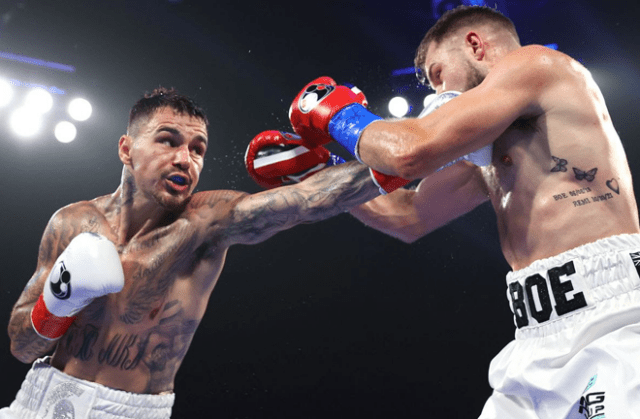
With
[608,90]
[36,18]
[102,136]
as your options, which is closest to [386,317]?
[608,90]

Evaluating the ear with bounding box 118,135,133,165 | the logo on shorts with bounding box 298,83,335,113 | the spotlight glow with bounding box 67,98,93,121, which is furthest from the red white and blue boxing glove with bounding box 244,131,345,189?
the spotlight glow with bounding box 67,98,93,121

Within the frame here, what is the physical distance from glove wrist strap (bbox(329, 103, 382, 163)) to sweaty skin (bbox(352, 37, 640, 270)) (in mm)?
28

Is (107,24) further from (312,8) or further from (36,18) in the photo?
(312,8)

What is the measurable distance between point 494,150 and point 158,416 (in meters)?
1.45

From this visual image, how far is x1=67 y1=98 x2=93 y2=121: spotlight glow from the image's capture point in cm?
405

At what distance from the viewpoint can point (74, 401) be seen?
1834 millimetres

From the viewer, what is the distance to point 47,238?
86.0 inches

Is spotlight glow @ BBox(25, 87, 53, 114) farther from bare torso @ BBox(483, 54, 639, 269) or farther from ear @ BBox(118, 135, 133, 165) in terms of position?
bare torso @ BBox(483, 54, 639, 269)

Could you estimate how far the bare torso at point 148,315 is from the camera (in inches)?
76.0

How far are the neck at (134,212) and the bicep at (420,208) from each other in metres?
0.79

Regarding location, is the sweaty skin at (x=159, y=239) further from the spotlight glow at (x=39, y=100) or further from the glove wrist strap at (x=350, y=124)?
the spotlight glow at (x=39, y=100)


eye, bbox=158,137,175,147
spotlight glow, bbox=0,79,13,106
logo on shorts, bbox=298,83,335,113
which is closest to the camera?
logo on shorts, bbox=298,83,335,113

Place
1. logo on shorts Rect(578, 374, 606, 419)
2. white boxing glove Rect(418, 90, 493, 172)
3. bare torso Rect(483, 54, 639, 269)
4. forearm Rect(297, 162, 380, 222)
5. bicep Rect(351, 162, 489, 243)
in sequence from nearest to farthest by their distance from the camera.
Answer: logo on shorts Rect(578, 374, 606, 419) → bare torso Rect(483, 54, 639, 269) → white boxing glove Rect(418, 90, 493, 172) → forearm Rect(297, 162, 380, 222) → bicep Rect(351, 162, 489, 243)

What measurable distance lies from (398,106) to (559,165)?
2731 millimetres
